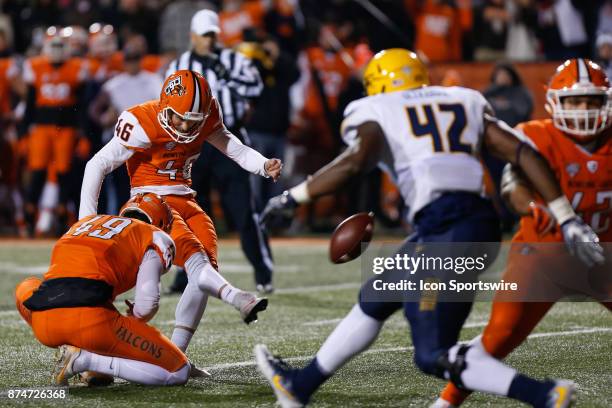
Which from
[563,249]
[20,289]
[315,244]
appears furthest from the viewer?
[315,244]

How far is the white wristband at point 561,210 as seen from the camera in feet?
13.0

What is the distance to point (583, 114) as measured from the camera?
4430mm

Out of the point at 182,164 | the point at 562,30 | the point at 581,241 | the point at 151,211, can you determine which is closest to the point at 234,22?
the point at 562,30

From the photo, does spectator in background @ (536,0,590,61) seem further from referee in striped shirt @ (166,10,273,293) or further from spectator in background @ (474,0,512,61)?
referee in striped shirt @ (166,10,273,293)

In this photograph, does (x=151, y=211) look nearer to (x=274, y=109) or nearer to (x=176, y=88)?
(x=176, y=88)

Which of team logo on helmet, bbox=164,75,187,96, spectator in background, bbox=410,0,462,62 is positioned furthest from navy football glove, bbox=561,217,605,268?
spectator in background, bbox=410,0,462,62

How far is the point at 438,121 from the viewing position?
404cm

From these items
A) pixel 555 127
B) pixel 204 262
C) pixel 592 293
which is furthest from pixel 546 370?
pixel 204 262

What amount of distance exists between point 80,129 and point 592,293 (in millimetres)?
8204

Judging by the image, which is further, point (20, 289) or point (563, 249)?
point (20, 289)

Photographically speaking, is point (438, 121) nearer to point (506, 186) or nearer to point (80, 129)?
point (506, 186)

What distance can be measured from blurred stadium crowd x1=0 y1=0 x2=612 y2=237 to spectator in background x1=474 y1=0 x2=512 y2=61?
15 mm

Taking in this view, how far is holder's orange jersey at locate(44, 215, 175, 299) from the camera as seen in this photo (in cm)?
470

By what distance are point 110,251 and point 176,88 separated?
2.85 ft
